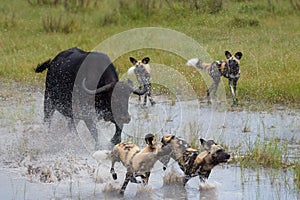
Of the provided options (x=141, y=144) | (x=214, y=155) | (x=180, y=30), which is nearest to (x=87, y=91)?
(x=141, y=144)

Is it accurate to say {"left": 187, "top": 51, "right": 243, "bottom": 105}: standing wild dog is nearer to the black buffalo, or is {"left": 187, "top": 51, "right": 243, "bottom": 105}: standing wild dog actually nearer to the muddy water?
the muddy water

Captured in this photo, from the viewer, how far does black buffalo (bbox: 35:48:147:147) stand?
8172 mm

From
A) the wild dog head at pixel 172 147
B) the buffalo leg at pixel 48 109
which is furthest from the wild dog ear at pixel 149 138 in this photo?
the buffalo leg at pixel 48 109

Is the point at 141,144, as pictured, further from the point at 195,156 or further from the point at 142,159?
the point at 142,159

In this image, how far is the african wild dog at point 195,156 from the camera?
22.8 feet

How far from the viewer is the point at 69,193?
704 cm

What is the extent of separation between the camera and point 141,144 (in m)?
8.80

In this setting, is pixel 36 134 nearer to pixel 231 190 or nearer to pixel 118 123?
pixel 118 123

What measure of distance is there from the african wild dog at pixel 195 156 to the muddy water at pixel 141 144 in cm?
15

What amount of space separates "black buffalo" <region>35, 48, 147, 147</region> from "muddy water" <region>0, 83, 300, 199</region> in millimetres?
346

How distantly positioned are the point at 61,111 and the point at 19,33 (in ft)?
27.4

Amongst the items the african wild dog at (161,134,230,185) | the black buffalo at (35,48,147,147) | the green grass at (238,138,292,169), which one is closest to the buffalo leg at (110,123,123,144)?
the black buffalo at (35,48,147,147)

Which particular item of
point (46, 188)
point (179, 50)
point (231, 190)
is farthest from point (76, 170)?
point (179, 50)

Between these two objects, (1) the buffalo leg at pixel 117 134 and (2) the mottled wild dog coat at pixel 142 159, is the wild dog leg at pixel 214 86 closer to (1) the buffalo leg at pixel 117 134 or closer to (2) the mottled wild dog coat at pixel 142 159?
(1) the buffalo leg at pixel 117 134
